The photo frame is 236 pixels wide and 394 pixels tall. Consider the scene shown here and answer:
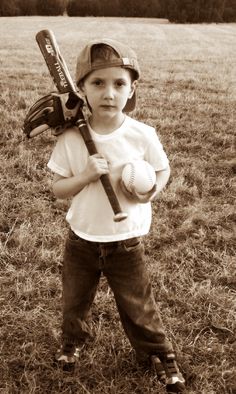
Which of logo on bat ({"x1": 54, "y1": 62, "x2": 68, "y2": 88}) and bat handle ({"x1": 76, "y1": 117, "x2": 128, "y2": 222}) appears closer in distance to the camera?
bat handle ({"x1": 76, "y1": 117, "x2": 128, "y2": 222})

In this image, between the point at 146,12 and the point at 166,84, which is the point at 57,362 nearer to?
the point at 166,84

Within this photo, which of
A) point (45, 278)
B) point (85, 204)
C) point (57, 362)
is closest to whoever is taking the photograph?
point (85, 204)

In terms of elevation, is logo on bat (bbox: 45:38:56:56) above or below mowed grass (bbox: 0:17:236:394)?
above

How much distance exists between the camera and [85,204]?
2.31 metres

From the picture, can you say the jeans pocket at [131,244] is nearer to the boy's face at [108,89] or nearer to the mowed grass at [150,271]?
the boy's face at [108,89]

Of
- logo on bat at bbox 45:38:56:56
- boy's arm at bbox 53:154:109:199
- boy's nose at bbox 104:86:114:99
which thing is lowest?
boy's arm at bbox 53:154:109:199

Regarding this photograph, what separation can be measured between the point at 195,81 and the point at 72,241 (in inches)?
344

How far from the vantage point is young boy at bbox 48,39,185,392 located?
2141 mm

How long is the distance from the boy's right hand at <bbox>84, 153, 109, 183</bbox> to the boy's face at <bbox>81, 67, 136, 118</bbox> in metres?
0.21

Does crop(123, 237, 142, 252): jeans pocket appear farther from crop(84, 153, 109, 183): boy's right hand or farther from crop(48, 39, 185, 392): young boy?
crop(84, 153, 109, 183): boy's right hand

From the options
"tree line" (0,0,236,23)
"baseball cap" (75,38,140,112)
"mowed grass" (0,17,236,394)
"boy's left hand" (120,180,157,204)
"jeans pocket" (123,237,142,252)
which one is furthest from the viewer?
"tree line" (0,0,236,23)

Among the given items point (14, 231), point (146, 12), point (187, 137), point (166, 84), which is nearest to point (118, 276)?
point (14, 231)

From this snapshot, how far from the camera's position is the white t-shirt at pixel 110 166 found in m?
2.25

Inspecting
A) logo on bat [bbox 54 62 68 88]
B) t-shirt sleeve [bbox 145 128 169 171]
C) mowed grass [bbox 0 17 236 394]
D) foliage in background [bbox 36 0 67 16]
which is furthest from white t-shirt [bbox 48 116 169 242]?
foliage in background [bbox 36 0 67 16]
